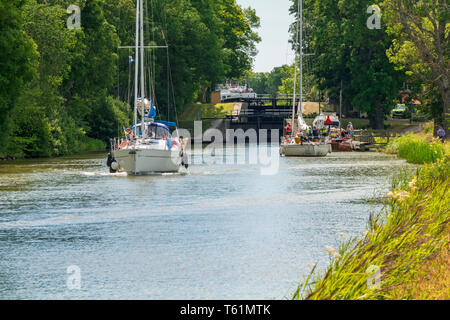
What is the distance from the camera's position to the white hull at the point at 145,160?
4059 centimetres

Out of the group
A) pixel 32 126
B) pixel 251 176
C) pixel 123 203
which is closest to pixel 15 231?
pixel 123 203

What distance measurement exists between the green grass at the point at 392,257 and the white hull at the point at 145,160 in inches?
1007

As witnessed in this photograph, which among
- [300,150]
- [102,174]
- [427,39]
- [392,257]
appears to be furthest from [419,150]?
[392,257]

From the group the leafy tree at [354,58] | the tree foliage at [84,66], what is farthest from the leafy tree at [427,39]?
the leafy tree at [354,58]

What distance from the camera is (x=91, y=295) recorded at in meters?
12.7

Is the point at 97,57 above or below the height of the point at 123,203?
above

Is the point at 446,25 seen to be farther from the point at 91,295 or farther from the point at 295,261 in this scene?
the point at 91,295

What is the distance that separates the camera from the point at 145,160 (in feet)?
134

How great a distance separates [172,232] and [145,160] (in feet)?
69.8

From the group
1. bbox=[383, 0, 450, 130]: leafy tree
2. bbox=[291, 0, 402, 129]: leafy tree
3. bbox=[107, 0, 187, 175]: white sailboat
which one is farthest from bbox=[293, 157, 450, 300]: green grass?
bbox=[291, 0, 402, 129]: leafy tree

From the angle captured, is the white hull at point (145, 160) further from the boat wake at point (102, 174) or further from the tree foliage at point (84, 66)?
the tree foliage at point (84, 66)

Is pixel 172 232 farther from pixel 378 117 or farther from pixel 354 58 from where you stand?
pixel 378 117

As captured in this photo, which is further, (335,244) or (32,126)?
(32,126)
